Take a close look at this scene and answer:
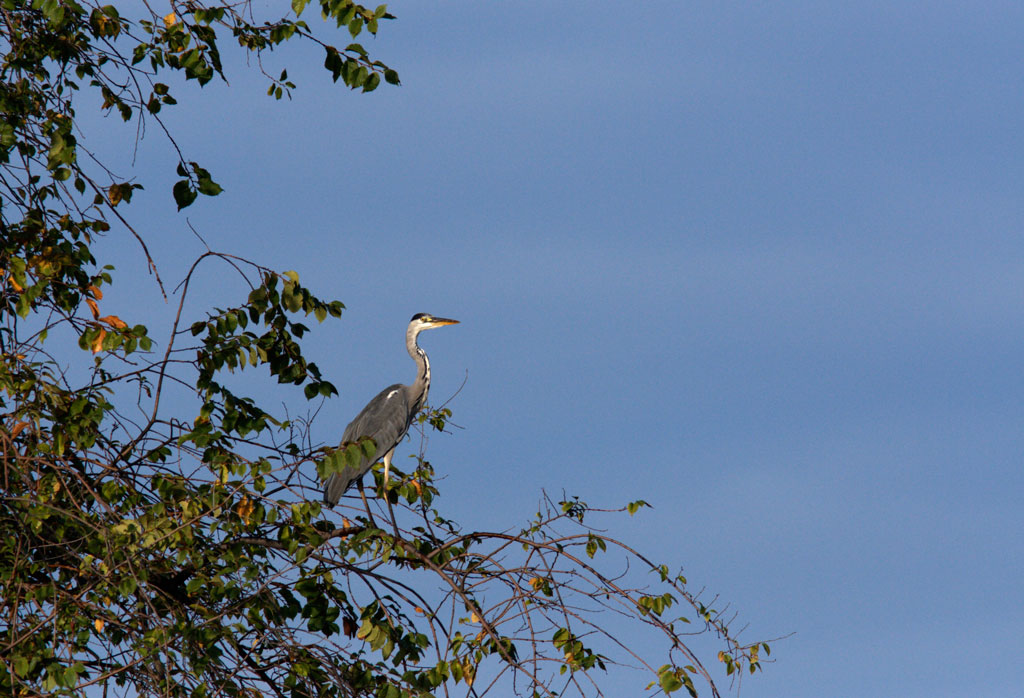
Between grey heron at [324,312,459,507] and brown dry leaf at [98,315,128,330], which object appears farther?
grey heron at [324,312,459,507]

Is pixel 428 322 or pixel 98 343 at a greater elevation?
pixel 428 322

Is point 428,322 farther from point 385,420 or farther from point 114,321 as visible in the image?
point 114,321

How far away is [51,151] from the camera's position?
619 cm

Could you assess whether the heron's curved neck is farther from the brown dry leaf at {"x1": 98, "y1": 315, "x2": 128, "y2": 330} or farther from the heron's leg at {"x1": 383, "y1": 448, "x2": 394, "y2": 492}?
the brown dry leaf at {"x1": 98, "y1": 315, "x2": 128, "y2": 330}

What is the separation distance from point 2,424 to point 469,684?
2764 mm

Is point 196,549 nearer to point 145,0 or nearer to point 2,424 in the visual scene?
point 2,424

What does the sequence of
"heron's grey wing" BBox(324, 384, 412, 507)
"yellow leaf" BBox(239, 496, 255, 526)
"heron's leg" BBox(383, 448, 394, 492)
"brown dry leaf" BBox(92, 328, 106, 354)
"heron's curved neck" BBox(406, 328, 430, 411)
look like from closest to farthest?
"yellow leaf" BBox(239, 496, 255, 526) < "brown dry leaf" BBox(92, 328, 106, 354) < "heron's leg" BBox(383, 448, 394, 492) < "heron's grey wing" BBox(324, 384, 412, 507) < "heron's curved neck" BBox(406, 328, 430, 411)

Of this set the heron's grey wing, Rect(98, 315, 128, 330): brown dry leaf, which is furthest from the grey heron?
Rect(98, 315, 128, 330): brown dry leaf

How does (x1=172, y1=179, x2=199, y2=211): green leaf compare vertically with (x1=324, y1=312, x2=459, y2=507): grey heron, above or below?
below

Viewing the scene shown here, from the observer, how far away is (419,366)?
11008mm

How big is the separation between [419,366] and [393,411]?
2.56 feet

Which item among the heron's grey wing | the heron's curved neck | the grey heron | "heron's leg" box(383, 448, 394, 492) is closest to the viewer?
"heron's leg" box(383, 448, 394, 492)

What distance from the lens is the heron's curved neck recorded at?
10812mm

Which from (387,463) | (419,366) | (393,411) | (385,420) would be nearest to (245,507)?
(387,463)
